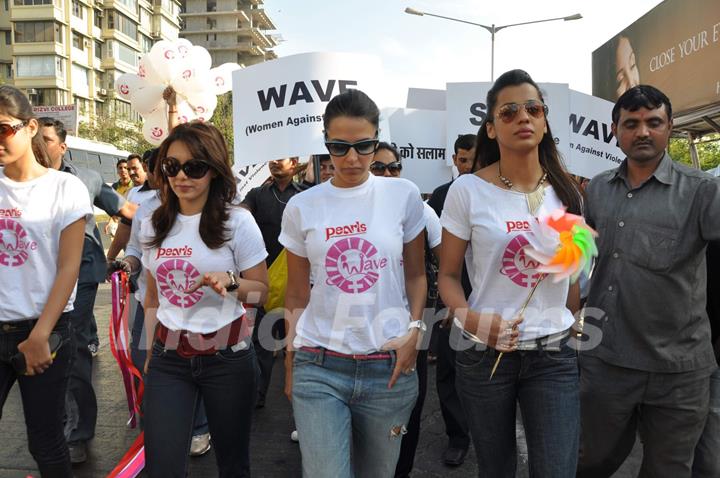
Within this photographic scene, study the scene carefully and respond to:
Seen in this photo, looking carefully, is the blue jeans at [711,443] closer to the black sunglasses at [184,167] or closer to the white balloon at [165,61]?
the black sunglasses at [184,167]

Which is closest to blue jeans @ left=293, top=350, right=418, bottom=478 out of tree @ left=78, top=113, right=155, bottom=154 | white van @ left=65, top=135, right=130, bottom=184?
white van @ left=65, top=135, right=130, bottom=184

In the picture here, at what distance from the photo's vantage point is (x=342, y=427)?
2.32 m

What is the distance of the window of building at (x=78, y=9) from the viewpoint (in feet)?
172

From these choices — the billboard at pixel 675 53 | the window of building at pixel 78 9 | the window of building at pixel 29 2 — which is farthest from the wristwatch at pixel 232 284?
the window of building at pixel 78 9

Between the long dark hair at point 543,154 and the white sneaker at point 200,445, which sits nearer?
the long dark hair at point 543,154

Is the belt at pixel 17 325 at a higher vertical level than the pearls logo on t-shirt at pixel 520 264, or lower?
lower

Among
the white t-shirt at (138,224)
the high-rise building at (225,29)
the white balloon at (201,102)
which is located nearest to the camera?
the white t-shirt at (138,224)

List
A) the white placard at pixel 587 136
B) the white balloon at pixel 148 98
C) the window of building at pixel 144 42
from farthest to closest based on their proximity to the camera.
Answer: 1. the window of building at pixel 144 42
2. the white balloon at pixel 148 98
3. the white placard at pixel 587 136

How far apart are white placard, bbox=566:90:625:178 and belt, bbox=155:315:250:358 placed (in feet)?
13.9

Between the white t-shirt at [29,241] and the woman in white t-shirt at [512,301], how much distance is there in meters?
1.73

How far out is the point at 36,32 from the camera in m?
49.9

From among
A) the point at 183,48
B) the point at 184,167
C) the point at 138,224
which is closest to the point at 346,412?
the point at 184,167

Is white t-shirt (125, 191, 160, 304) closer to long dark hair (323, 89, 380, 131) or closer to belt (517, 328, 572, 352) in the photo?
long dark hair (323, 89, 380, 131)

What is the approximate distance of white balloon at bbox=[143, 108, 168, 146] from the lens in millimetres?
6516
